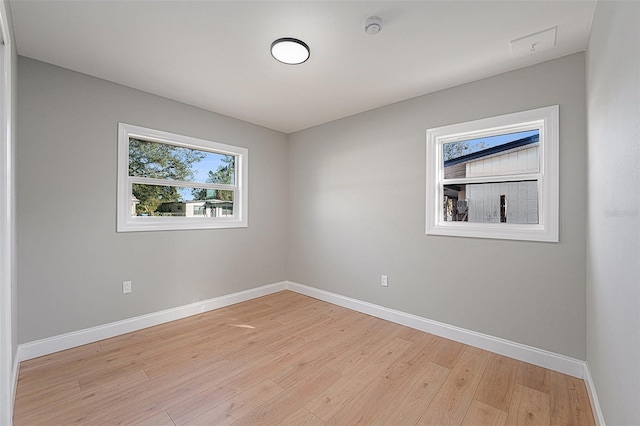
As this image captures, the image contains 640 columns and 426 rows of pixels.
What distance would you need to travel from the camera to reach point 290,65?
2.48 m

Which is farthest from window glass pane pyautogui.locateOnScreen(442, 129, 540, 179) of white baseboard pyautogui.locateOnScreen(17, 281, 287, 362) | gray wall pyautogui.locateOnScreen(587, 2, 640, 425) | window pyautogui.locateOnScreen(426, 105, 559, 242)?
white baseboard pyautogui.locateOnScreen(17, 281, 287, 362)

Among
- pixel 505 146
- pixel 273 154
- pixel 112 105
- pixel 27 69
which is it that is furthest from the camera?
pixel 273 154

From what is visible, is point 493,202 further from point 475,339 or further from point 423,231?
point 475,339

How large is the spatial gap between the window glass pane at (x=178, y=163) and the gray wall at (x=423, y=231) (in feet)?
3.71

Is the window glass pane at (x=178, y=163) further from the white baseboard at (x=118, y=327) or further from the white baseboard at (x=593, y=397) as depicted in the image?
the white baseboard at (x=593, y=397)

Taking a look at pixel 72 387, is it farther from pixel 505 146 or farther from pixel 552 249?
pixel 505 146

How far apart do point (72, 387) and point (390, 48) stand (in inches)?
140

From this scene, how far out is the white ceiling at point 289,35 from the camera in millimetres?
1801

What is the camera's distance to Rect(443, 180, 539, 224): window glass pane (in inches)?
98.3

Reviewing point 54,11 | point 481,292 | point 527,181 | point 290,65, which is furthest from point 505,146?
point 54,11

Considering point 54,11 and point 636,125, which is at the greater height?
point 54,11

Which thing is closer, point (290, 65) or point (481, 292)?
point (290, 65)

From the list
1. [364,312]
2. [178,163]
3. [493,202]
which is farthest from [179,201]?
[493,202]

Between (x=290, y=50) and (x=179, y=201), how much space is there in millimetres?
2295
